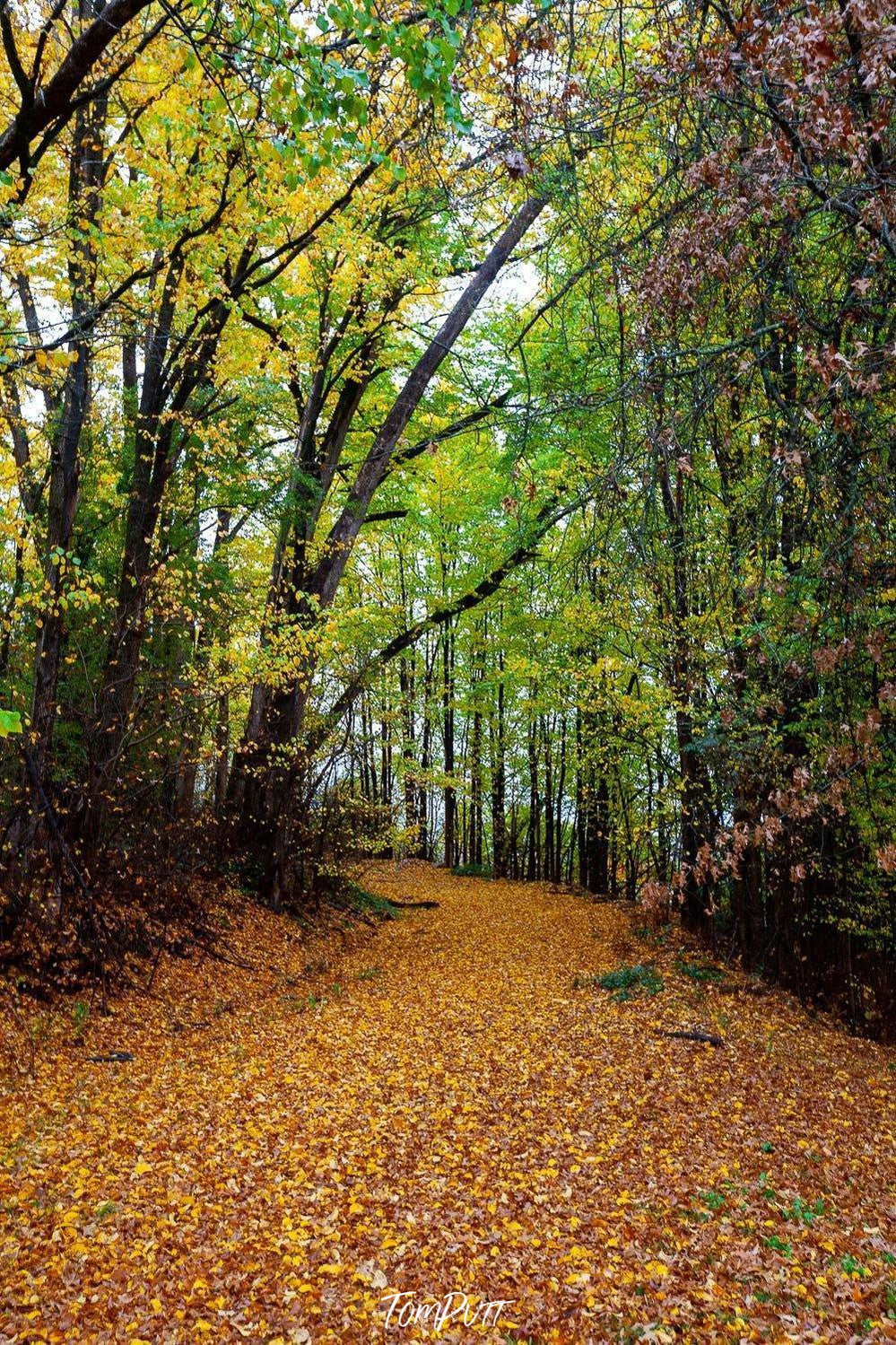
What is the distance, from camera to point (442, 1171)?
458 centimetres

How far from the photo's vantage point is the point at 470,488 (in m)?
17.1

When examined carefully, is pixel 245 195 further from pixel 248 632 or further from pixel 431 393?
pixel 431 393

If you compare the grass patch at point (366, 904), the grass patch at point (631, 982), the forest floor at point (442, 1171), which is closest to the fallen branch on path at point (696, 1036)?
the forest floor at point (442, 1171)

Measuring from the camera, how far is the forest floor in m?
3.34

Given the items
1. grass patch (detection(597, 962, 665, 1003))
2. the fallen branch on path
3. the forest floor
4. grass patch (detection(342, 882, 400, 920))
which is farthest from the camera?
grass patch (detection(342, 882, 400, 920))

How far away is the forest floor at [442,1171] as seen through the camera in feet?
11.0

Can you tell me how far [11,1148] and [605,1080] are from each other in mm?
3936

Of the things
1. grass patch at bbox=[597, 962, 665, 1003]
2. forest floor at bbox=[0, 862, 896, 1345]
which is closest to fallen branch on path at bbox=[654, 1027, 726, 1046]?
forest floor at bbox=[0, 862, 896, 1345]

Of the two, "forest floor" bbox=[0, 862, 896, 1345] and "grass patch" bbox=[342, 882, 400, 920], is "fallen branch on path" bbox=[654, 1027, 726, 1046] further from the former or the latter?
"grass patch" bbox=[342, 882, 400, 920]

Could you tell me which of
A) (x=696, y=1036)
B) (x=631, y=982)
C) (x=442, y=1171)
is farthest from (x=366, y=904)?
(x=442, y=1171)

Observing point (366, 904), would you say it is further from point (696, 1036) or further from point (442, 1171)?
point (442, 1171)

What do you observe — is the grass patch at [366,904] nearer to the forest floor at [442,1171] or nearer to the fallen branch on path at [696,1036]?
the forest floor at [442,1171]

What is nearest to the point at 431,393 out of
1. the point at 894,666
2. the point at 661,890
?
the point at 894,666

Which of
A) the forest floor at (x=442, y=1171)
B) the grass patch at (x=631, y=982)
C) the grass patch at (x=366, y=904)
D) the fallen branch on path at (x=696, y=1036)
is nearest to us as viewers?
the forest floor at (x=442, y=1171)
